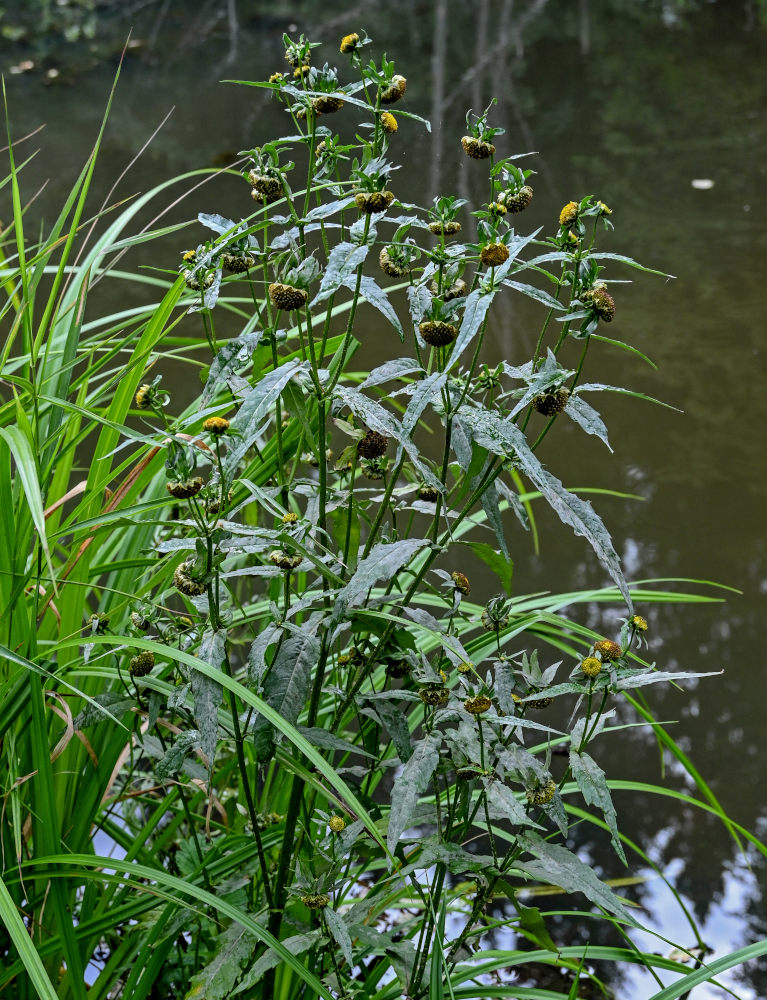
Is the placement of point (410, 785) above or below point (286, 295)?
below

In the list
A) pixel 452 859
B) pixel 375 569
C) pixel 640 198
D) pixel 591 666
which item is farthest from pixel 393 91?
pixel 640 198

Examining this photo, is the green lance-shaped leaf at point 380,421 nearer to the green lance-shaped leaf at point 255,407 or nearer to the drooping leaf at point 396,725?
the green lance-shaped leaf at point 255,407

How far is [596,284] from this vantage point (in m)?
0.79

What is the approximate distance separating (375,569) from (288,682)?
123 mm

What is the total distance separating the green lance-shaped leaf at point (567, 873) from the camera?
2.47ft

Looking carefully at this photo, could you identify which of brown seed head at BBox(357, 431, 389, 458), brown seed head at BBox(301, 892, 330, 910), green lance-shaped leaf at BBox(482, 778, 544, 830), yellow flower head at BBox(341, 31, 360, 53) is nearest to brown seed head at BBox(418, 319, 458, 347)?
brown seed head at BBox(357, 431, 389, 458)

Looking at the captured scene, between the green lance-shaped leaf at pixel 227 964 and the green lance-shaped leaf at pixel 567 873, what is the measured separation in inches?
9.8

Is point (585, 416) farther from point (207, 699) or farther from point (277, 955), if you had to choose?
point (277, 955)

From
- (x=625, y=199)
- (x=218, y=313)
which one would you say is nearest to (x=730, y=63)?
(x=625, y=199)

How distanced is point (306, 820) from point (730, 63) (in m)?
5.28

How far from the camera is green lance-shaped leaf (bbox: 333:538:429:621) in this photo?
0.76m

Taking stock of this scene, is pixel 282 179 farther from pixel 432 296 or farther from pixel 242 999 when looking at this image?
pixel 242 999

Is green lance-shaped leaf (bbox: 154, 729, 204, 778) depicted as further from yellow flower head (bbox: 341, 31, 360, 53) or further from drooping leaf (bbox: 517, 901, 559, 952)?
yellow flower head (bbox: 341, 31, 360, 53)

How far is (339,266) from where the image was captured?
2.60ft
